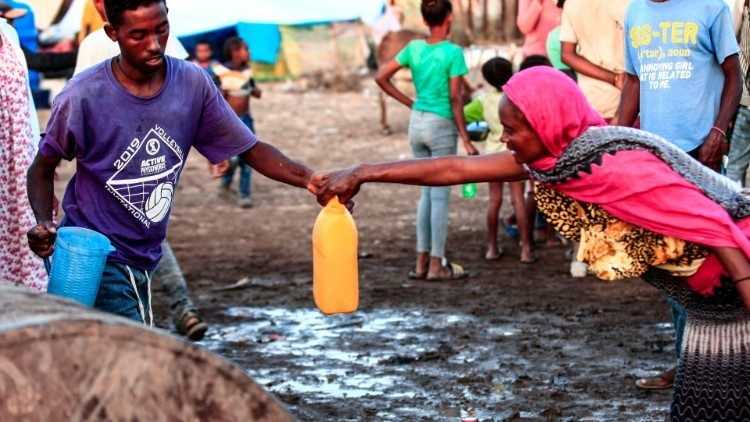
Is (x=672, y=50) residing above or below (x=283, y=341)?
above

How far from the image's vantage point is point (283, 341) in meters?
7.05

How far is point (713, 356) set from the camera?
4.04 meters

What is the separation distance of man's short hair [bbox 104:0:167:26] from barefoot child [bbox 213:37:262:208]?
6.71 metres

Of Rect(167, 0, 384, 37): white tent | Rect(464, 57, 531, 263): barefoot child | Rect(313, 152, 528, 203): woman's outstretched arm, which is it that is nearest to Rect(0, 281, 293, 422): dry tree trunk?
Rect(313, 152, 528, 203): woman's outstretched arm

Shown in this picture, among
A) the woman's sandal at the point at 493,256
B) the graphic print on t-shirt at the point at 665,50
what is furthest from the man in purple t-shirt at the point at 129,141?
the woman's sandal at the point at 493,256

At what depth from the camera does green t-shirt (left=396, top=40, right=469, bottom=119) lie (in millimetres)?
8297

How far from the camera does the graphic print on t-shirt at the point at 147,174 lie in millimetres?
4219

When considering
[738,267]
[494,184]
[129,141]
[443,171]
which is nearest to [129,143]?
[129,141]

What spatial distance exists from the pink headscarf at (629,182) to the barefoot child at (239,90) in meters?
7.26

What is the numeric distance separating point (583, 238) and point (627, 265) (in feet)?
0.55

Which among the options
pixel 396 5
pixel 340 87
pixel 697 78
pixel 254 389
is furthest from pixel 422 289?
pixel 340 87

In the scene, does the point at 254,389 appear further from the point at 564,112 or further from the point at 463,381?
the point at 463,381

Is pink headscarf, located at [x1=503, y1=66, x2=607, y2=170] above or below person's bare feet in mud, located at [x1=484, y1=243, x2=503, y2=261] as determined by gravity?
above

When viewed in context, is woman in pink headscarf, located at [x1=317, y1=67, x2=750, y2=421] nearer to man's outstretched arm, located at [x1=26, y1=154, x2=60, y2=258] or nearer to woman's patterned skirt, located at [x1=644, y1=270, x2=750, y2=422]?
woman's patterned skirt, located at [x1=644, y1=270, x2=750, y2=422]
